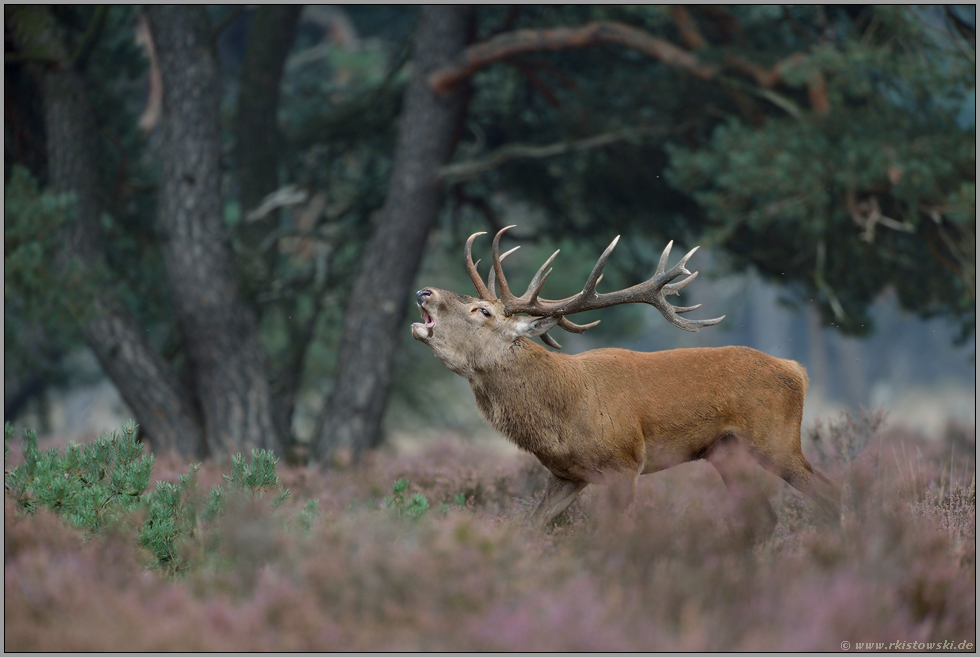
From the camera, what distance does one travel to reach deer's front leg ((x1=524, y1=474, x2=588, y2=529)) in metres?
5.18

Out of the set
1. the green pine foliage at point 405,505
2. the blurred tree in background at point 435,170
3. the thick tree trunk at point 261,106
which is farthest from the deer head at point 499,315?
the thick tree trunk at point 261,106

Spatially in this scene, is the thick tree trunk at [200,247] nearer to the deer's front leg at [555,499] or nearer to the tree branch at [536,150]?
the tree branch at [536,150]

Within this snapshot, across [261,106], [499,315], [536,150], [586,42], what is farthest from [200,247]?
[499,315]

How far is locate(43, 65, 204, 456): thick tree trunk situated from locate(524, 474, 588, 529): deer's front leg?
6163 millimetres

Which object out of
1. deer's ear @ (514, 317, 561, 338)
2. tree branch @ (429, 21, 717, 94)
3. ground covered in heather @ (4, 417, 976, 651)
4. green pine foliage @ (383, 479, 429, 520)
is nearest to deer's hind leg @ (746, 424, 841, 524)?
ground covered in heather @ (4, 417, 976, 651)

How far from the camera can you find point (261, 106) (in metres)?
12.9

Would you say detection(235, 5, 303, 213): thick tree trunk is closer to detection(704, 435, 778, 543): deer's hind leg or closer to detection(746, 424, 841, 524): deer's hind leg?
detection(704, 435, 778, 543): deer's hind leg

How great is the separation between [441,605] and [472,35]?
9.59m

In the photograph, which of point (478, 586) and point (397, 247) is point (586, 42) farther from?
point (478, 586)

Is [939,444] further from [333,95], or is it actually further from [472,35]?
[333,95]

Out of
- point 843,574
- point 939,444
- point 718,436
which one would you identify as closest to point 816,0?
point 939,444

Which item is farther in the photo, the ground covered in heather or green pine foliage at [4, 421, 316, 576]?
green pine foliage at [4, 421, 316, 576]

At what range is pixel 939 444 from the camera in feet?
34.7

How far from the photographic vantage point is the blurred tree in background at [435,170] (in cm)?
922
